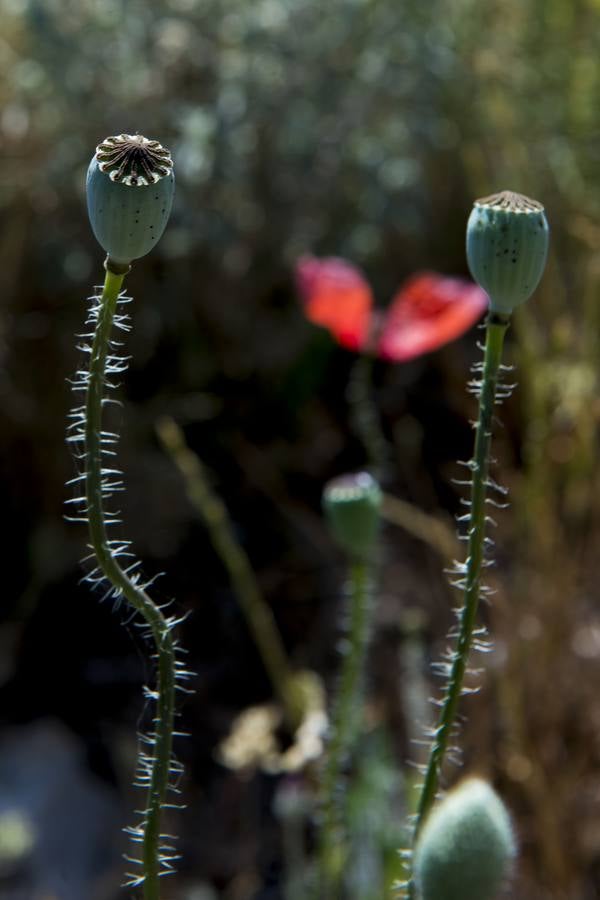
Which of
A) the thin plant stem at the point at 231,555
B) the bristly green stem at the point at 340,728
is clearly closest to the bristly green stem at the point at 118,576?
the bristly green stem at the point at 340,728

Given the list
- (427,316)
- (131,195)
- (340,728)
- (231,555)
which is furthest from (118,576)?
(427,316)

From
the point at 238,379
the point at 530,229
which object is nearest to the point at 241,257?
the point at 238,379

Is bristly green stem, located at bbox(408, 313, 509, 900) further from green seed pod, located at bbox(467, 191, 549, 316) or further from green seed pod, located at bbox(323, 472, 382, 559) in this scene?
green seed pod, located at bbox(323, 472, 382, 559)

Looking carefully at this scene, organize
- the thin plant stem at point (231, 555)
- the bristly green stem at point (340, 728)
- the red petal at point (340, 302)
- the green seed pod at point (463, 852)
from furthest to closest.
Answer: the red petal at point (340, 302) → the thin plant stem at point (231, 555) → the bristly green stem at point (340, 728) → the green seed pod at point (463, 852)

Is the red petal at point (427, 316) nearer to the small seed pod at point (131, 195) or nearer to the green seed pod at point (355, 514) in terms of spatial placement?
the green seed pod at point (355, 514)

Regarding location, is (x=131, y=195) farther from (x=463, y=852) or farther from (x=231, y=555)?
(x=231, y=555)

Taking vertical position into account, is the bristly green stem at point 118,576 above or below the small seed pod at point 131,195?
below
